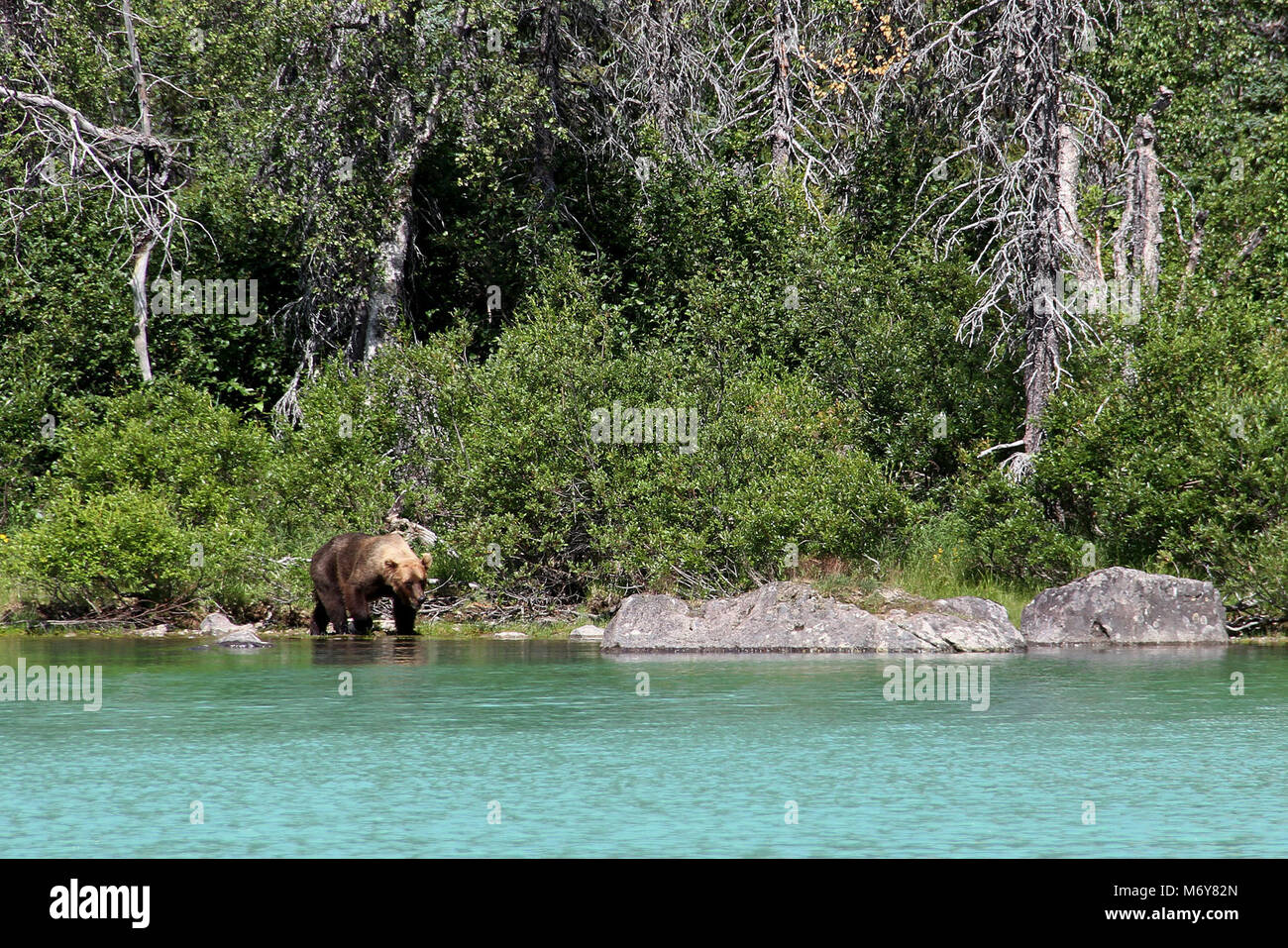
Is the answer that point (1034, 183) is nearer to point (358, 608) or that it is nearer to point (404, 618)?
point (404, 618)

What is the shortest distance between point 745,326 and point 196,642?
11045mm

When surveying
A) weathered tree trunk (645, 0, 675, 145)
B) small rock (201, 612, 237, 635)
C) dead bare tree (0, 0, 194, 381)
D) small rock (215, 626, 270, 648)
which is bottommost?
small rock (215, 626, 270, 648)

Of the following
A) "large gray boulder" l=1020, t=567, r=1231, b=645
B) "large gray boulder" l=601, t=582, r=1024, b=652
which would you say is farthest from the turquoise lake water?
"large gray boulder" l=1020, t=567, r=1231, b=645

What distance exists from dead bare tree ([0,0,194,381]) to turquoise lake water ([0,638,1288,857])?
37.3 ft

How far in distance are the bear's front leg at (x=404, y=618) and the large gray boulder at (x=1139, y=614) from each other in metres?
8.64

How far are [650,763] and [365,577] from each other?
10067 mm

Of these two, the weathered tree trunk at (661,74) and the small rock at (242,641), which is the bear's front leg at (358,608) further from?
the weathered tree trunk at (661,74)

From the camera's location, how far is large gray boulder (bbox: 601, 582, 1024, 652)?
1767 centimetres

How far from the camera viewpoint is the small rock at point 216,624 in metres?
21.1

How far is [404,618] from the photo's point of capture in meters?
20.7

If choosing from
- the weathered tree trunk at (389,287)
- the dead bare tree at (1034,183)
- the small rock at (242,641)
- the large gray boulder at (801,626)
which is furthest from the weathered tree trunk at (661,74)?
the small rock at (242,641)

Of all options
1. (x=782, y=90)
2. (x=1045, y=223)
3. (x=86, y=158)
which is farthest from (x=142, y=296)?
(x=1045, y=223)

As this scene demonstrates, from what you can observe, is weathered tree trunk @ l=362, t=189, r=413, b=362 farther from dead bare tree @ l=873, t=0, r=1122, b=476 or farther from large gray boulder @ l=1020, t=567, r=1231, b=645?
large gray boulder @ l=1020, t=567, r=1231, b=645

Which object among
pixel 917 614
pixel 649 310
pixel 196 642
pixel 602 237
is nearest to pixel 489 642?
pixel 196 642
